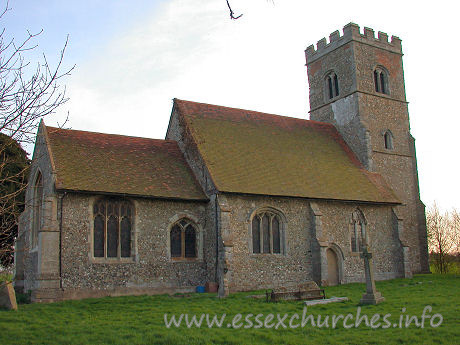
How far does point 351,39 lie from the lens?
93.4 ft

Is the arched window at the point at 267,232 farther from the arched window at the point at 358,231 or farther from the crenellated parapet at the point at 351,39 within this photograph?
the crenellated parapet at the point at 351,39

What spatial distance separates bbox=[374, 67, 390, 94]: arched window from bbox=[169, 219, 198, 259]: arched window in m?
16.2

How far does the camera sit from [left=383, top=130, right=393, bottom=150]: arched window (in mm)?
28188

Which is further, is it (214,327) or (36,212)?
(36,212)

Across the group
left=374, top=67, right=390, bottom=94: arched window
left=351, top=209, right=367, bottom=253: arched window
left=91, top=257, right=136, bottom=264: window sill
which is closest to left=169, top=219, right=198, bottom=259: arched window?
left=91, top=257, right=136, bottom=264: window sill

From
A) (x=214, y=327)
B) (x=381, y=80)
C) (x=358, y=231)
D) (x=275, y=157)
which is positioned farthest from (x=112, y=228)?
(x=381, y=80)

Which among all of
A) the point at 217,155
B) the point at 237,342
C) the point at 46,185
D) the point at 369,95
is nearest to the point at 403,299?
the point at 237,342

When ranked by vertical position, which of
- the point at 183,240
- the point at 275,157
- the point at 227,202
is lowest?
the point at 183,240

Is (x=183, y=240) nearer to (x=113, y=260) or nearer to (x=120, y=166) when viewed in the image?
(x=113, y=260)

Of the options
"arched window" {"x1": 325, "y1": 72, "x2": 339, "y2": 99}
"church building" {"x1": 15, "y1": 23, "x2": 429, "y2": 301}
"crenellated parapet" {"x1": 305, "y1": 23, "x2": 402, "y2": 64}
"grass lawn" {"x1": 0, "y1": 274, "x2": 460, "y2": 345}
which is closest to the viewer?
"grass lawn" {"x1": 0, "y1": 274, "x2": 460, "y2": 345}

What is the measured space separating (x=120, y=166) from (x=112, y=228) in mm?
3011

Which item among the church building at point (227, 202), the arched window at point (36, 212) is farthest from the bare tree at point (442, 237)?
the arched window at point (36, 212)

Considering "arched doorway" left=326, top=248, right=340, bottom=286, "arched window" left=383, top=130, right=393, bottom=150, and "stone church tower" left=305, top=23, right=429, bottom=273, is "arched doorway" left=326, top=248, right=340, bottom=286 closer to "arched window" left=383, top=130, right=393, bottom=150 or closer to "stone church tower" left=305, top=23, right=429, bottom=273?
"stone church tower" left=305, top=23, right=429, bottom=273

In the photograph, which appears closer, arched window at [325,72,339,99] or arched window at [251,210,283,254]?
arched window at [251,210,283,254]
